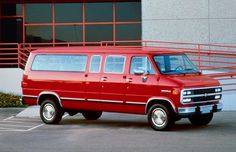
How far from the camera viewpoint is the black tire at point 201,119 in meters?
16.2

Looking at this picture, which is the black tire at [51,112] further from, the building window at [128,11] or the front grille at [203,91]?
the building window at [128,11]

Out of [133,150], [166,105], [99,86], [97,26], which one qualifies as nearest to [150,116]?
[166,105]

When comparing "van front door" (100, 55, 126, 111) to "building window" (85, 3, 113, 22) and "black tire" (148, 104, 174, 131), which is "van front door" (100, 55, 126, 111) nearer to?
"black tire" (148, 104, 174, 131)

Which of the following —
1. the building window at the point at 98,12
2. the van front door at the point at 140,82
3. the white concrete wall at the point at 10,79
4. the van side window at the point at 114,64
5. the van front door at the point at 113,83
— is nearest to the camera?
the van front door at the point at 140,82

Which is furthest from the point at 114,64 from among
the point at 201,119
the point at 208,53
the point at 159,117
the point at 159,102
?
the point at 208,53

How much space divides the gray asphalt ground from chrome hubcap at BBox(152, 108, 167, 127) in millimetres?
293

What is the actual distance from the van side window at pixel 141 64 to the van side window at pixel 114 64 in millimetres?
297

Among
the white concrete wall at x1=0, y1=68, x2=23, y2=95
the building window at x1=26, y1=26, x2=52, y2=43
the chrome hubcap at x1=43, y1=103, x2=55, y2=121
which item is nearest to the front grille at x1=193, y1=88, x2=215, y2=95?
the chrome hubcap at x1=43, y1=103, x2=55, y2=121

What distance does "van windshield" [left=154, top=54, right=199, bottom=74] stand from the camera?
614 inches

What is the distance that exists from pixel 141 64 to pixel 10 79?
422 inches

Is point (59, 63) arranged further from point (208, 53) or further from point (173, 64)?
point (208, 53)

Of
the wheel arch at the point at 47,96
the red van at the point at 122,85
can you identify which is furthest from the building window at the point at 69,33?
the wheel arch at the point at 47,96

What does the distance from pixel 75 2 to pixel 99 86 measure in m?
14.9

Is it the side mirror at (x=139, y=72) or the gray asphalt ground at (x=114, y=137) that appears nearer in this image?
the gray asphalt ground at (x=114, y=137)
